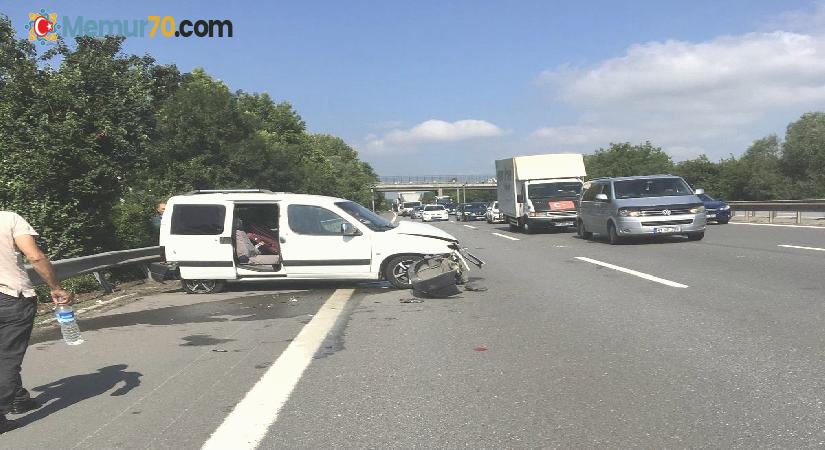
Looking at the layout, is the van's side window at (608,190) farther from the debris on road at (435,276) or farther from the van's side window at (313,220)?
the van's side window at (313,220)

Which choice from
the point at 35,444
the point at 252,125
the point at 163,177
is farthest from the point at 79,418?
the point at 252,125

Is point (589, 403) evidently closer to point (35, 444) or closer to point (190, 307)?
point (35, 444)

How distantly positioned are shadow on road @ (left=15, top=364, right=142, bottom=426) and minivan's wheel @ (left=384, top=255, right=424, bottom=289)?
209 inches

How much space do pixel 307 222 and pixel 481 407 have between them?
23.1 feet

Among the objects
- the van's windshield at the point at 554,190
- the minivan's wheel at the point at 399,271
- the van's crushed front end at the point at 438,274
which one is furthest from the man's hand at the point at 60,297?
the van's windshield at the point at 554,190

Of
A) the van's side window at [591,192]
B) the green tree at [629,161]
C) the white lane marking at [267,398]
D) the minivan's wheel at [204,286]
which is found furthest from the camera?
the green tree at [629,161]

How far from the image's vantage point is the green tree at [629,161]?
77.5m

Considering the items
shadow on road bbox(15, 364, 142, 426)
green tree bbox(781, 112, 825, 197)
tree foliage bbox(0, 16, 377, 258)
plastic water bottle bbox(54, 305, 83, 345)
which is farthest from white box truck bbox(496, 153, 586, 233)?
green tree bbox(781, 112, 825, 197)

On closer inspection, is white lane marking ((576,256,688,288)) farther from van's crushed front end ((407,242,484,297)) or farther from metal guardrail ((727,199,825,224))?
metal guardrail ((727,199,825,224))

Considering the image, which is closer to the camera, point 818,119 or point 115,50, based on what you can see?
point 115,50

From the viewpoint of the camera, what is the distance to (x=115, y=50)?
3027 centimetres

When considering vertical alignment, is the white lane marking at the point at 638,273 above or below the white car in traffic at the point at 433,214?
below

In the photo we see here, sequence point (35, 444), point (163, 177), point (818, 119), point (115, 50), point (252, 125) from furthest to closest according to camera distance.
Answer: point (818, 119), point (115, 50), point (252, 125), point (163, 177), point (35, 444)

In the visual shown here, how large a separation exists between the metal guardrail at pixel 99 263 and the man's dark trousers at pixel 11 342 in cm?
485
